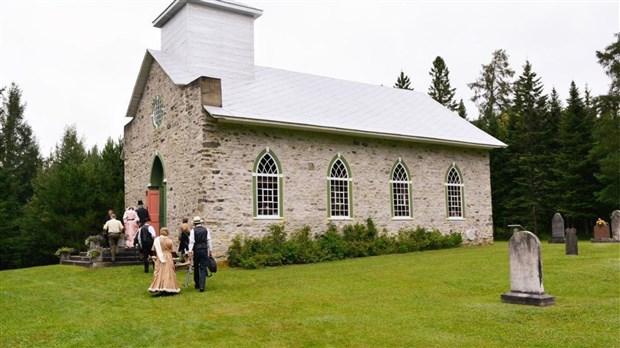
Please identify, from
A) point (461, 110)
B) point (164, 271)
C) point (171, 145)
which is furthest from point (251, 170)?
point (461, 110)

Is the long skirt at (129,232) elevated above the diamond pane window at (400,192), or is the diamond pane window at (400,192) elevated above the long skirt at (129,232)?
the diamond pane window at (400,192)

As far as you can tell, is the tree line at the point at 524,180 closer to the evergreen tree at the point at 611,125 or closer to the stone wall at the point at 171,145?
the evergreen tree at the point at 611,125

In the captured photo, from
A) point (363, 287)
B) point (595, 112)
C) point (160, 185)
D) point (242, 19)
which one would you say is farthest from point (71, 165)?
point (595, 112)

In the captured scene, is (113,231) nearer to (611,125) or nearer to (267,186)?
(267,186)

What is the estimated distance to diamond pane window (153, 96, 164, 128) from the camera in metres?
21.2

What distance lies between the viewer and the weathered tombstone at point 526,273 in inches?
394

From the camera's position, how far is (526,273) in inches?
401

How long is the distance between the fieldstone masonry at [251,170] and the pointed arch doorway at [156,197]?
0.26 m

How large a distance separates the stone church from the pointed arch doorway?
4cm

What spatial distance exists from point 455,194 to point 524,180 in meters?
14.2

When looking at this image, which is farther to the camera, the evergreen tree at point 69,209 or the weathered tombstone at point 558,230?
the evergreen tree at point 69,209

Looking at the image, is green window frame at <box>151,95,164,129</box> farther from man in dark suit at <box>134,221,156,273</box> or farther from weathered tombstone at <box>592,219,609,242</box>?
weathered tombstone at <box>592,219,609,242</box>

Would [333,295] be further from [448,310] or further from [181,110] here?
[181,110]

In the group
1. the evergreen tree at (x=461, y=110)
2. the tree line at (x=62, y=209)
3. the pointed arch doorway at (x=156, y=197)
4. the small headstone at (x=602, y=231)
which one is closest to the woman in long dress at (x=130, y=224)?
the pointed arch doorway at (x=156, y=197)
